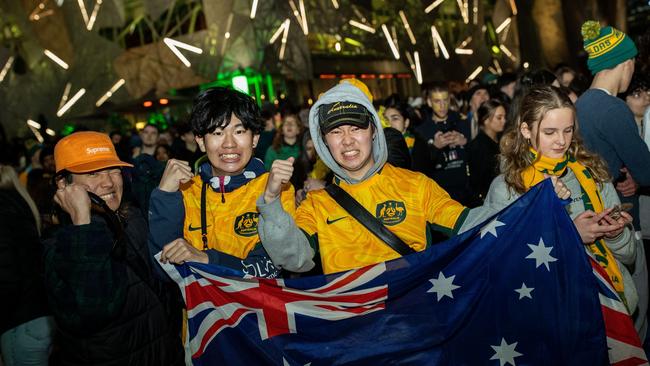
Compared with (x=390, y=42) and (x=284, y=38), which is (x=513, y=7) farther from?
(x=284, y=38)

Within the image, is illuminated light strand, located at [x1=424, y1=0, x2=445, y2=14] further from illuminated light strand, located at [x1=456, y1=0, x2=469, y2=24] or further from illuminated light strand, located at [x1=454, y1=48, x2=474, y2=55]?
illuminated light strand, located at [x1=454, y1=48, x2=474, y2=55]

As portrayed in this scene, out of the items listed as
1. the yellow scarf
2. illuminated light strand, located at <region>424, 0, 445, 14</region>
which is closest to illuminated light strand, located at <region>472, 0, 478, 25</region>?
illuminated light strand, located at <region>424, 0, 445, 14</region>

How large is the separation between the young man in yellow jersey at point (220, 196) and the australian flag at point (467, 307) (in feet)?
0.80

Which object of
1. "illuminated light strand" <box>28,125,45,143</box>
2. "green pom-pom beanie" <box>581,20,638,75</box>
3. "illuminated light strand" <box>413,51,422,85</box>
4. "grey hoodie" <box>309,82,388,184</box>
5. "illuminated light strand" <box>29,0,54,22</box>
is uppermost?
"illuminated light strand" <box>29,0,54,22</box>

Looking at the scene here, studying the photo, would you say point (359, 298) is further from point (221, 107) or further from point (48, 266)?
point (48, 266)

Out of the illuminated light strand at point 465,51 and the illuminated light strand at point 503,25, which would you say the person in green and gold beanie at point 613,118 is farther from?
the illuminated light strand at point 503,25

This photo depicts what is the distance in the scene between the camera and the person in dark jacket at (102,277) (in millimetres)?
A: 2742

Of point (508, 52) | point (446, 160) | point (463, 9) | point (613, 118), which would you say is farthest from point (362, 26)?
point (613, 118)

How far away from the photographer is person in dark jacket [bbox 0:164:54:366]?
11.3ft

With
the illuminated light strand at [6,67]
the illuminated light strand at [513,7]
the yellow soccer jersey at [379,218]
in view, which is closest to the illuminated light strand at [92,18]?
the illuminated light strand at [6,67]

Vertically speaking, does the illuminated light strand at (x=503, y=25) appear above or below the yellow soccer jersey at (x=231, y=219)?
above

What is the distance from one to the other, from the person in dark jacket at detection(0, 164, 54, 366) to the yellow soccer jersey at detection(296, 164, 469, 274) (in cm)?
181

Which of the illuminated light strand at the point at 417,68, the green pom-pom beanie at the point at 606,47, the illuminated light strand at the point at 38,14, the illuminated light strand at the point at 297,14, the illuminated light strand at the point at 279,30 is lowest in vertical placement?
the green pom-pom beanie at the point at 606,47

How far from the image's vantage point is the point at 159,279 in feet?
10.3
